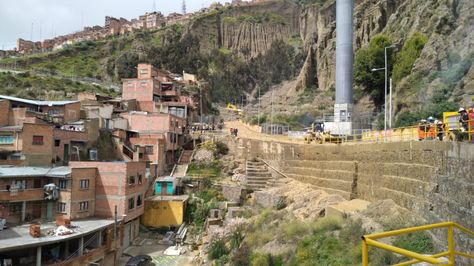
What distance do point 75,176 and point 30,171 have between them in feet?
10.2

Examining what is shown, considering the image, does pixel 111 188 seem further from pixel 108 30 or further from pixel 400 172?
pixel 108 30

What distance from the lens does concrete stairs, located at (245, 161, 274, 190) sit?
35341 mm

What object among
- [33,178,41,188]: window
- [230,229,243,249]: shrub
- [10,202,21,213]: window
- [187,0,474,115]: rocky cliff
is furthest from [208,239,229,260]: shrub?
[187,0,474,115]: rocky cliff

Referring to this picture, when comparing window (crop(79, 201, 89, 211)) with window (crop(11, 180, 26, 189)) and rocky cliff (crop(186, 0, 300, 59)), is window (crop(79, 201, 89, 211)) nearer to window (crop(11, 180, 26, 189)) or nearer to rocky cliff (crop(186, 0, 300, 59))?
window (crop(11, 180, 26, 189))

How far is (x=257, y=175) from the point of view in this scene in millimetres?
37188

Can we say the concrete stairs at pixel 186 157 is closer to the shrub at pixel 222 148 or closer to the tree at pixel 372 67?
the shrub at pixel 222 148

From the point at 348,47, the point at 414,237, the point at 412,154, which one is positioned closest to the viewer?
the point at 414,237

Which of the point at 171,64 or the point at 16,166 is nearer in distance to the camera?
the point at 16,166

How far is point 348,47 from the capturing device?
40.6m

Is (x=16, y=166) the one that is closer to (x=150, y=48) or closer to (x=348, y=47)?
(x=348, y=47)

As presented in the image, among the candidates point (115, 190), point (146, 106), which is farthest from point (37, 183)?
point (146, 106)

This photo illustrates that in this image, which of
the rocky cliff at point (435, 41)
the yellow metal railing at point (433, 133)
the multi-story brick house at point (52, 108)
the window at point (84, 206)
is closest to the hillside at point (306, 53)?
the rocky cliff at point (435, 41)

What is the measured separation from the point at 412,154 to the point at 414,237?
536 cm

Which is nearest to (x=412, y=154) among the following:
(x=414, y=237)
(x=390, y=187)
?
(x=390, y=187)
